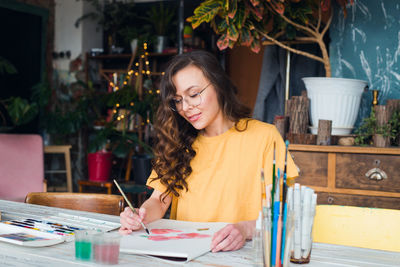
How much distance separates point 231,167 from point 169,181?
255mm

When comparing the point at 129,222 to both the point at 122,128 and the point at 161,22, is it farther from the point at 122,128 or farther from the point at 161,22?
the point at 161,22

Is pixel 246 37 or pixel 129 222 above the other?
pixel 246 37

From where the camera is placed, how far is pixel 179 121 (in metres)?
1.98

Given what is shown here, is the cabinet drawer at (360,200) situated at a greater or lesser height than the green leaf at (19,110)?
lesser

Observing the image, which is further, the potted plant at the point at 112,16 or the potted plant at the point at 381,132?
the potted plant at the point at 112,16

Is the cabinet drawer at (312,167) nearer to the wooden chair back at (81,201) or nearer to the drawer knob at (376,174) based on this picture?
the drawer knob at (376,174)

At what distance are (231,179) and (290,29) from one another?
5.76 ft

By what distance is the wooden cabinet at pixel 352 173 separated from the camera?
2523 millimetres

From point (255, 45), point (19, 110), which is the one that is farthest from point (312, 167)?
point (19, 110)

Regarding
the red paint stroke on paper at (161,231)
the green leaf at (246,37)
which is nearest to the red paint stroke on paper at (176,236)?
the red paint stroke on paper at (161,231)

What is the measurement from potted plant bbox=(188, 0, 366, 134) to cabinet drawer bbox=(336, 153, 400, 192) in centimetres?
30

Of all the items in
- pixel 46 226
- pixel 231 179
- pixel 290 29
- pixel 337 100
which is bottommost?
pixel 46 226

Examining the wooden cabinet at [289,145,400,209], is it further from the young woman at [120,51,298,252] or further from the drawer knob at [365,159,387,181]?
the young woman at [120,51,298,252]

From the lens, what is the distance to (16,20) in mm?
5695
